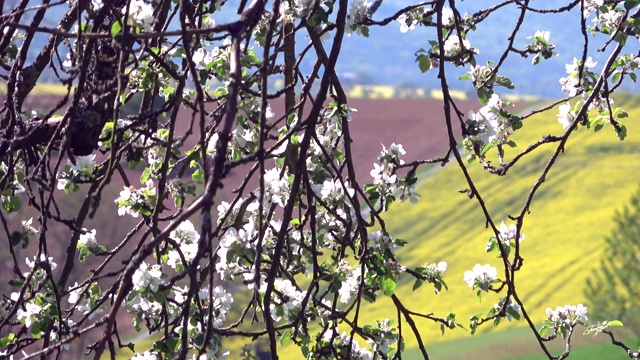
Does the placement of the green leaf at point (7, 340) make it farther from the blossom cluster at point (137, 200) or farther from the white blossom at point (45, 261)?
the blossom cluster at point (137, 200)

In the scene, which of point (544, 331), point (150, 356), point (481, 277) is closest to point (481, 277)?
point (481, 277)

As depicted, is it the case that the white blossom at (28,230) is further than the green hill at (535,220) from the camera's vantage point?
No

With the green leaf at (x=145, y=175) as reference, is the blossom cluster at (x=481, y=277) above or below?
below

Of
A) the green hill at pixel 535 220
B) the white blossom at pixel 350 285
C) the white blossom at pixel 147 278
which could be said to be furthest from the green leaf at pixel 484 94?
the green hill at pixel 535 220

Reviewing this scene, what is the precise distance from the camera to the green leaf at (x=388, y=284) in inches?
44.2

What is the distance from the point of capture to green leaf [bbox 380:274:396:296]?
1122 millimetres

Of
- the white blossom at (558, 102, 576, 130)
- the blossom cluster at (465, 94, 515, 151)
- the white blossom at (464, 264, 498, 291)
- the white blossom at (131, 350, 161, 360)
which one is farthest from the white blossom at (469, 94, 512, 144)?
the white blossom at (131, 350, 161, 360)

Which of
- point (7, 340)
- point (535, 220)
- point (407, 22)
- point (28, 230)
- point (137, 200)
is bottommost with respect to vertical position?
point (7, 340)

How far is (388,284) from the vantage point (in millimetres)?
1126

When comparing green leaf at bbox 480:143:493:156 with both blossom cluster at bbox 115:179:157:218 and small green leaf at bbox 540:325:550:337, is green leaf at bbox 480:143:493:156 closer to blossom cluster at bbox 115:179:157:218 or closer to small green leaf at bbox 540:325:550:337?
small green leaf at bbox 540:325:550:337

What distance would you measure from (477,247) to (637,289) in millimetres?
2414

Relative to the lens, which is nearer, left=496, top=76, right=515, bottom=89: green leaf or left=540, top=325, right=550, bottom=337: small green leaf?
left=496, top=76, right=515, bottom=89: green leaf

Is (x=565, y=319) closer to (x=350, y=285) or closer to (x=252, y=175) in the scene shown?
(x=350, y=285)

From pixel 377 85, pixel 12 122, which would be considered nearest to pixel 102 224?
pixel 12 122
